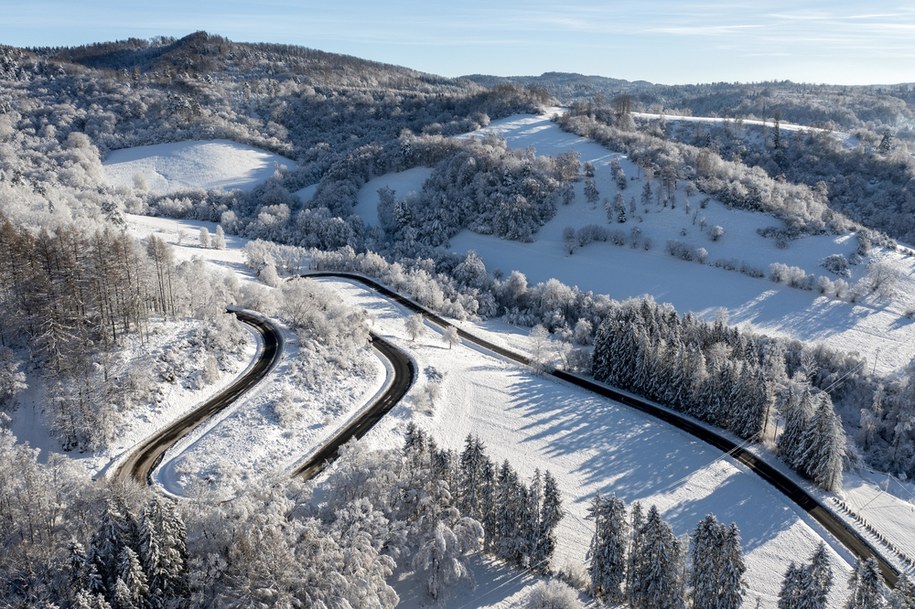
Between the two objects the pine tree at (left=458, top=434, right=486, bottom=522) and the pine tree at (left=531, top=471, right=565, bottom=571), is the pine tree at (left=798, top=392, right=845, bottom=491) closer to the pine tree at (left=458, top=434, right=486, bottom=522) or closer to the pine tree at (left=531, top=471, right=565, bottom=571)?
the pine tree at (left=531, top=471, right=565, bottom=571)

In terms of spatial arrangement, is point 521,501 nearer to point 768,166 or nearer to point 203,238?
point 203,238

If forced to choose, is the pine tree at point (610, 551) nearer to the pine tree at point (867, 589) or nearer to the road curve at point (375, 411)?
the pine tree at point (867, 589)

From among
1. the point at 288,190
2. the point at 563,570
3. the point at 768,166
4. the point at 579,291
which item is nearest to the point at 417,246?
the point at 579,291

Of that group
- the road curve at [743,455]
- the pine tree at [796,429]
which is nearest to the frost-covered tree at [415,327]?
the road curve at [743,455]

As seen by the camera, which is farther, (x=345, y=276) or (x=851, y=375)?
(x=345, y=276)

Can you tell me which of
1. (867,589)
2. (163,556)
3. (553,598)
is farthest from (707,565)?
(163,556)

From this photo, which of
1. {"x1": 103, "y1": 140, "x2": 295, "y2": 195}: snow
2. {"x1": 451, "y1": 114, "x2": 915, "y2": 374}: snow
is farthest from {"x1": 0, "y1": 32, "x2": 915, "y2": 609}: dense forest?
{"x1": 103, "y1": 140, "x2": 295, "y2": 195}: snow

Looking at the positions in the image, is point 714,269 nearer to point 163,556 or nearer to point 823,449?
point 823,449
